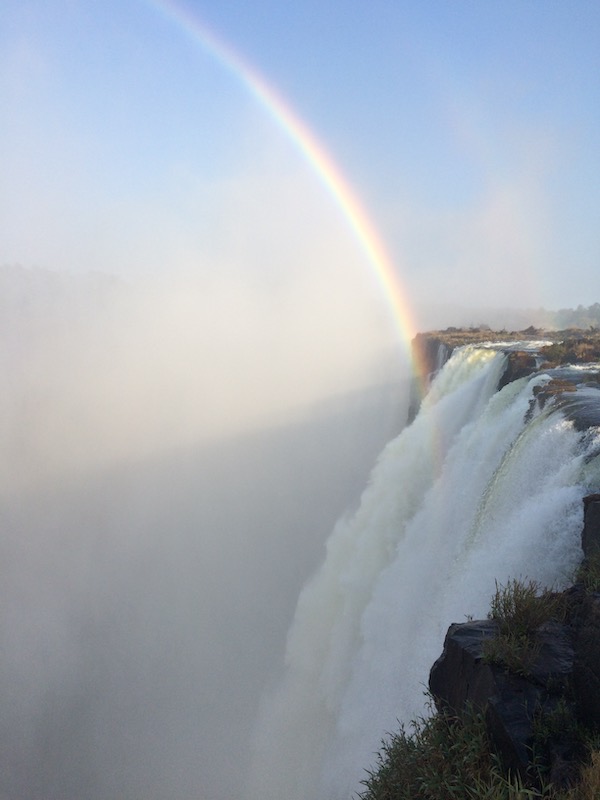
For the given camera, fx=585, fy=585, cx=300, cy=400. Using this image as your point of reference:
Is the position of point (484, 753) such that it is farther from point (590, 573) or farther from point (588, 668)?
point (590, 573)

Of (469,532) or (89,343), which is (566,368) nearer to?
(469,532)

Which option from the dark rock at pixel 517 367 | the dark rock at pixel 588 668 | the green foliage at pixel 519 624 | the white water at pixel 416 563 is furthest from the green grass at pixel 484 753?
the dark rock at pixel 517 367

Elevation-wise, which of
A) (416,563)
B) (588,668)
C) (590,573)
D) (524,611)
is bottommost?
(416,563)

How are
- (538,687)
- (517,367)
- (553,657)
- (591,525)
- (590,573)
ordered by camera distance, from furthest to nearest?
(517,367) < (591,525) < (590,573) < (553,657) < (538,687)

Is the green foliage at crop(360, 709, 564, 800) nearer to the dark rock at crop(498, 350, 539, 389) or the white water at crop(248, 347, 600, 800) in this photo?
the white water at crop(248, 347, 600, 800)

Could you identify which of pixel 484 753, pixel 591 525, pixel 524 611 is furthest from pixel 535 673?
Answer: pixel 591 525

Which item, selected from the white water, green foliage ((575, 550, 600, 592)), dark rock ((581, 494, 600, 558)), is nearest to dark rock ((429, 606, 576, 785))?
green foliage ((575, 550, 600, 592))
